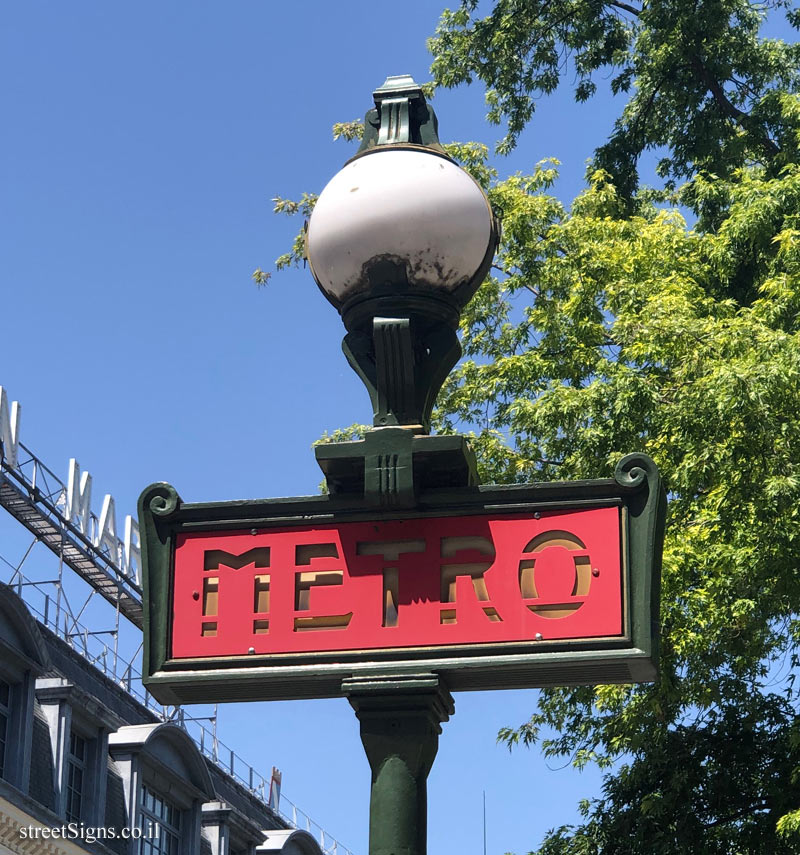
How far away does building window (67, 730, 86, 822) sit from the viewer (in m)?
30.1

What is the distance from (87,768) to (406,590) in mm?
28034

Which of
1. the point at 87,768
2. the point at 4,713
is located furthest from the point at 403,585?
the point at 87,768

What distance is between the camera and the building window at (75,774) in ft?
98.8

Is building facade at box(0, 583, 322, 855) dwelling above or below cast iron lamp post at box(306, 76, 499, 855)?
above

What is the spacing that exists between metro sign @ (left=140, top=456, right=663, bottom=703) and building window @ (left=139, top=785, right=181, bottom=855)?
96.4ft

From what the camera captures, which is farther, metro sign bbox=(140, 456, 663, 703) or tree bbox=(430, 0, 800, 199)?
tree bbox=(430, 0, 800, 199)

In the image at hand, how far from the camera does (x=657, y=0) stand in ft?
67.9

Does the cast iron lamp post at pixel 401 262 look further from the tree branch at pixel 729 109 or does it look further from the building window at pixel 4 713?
the building window at pixel 4 713

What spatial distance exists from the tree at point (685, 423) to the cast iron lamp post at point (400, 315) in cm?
1031

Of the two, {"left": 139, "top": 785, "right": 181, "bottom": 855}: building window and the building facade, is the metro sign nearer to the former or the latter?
the building facade

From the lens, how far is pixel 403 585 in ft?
13.4

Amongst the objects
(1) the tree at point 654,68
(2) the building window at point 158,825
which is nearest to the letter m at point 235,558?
(1) the tree at point 654,68

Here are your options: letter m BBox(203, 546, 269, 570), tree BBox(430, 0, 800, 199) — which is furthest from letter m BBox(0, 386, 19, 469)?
letter m BBox(203, 546, 269, 570)

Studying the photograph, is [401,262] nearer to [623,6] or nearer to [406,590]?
[406,590]
